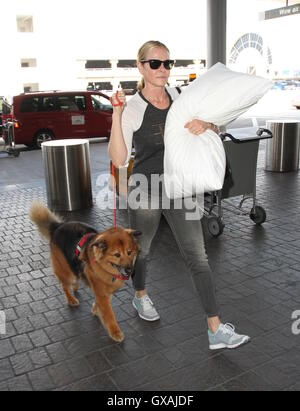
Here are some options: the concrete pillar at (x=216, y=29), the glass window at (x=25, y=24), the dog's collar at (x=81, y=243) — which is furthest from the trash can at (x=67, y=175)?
the glass window at (x=25, y=24)

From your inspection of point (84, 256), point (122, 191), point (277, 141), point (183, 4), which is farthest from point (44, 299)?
point (183, 4)

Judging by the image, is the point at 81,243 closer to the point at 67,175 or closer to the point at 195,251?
the point at 195,251

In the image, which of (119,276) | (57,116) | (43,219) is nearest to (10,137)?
(57,116)

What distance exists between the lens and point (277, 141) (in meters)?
9.67

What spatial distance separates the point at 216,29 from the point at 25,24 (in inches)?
1407

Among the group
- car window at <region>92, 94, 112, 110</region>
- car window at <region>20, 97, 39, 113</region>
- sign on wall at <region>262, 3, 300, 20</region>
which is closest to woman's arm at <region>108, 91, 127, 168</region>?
car window at <region>20, 97, 39, 113</region>

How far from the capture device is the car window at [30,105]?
15.3 m

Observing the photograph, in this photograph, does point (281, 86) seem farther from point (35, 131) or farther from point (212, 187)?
point (212, 187)

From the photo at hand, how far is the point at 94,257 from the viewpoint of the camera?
131 inches

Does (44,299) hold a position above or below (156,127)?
below

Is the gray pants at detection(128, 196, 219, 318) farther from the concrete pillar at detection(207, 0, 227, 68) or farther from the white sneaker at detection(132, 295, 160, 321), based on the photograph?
the concrete pillar at detection(207, 0, 227, 68)

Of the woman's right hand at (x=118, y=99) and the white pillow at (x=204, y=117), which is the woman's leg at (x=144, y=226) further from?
the woman's right hand at (x=118, y=99)

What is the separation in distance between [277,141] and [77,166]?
473cm

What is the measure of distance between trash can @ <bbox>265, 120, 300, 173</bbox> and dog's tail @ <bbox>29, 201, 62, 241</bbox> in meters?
6.81
